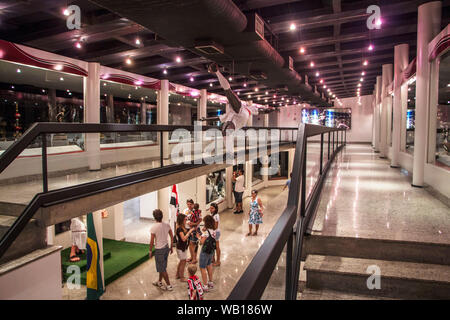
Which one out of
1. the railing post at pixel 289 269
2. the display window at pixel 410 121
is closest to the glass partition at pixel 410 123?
the display window at pixel 410 121

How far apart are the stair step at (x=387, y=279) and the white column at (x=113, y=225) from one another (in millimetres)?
8631

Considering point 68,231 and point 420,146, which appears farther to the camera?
point 68,231

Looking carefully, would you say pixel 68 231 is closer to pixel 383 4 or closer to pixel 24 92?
pixel 24 92

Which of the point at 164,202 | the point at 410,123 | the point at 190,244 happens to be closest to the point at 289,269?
the point at 190,244

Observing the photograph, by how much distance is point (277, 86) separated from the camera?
11672 millimetres

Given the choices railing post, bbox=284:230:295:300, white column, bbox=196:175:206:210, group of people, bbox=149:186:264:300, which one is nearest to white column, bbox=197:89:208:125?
white column, bbox=196:175:206:210

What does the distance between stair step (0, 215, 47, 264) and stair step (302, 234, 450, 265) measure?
9.02ft

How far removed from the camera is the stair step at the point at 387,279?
192 cm

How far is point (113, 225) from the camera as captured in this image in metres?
9.69

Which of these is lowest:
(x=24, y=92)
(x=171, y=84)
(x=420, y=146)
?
(x=420, y=146)

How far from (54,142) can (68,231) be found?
228 inches
